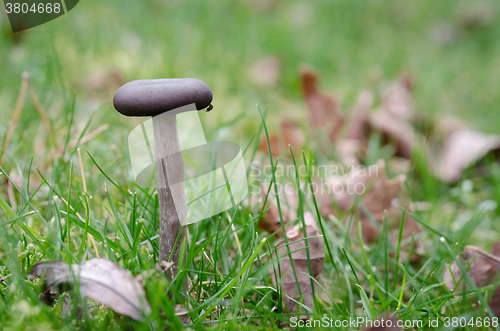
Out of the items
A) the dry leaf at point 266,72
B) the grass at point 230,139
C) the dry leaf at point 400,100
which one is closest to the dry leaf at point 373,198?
the grass at point 230,139

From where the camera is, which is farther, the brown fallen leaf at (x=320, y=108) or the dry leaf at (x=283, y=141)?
the brown fallen leaf at (x=320, y=108)

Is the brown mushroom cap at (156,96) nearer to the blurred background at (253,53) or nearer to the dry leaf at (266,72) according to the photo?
the blurred background at (253,53)

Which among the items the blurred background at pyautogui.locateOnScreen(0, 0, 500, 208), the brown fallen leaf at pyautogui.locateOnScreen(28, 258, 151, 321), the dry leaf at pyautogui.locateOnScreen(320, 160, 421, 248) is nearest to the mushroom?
the brown fallen leaf at pyautogui.locateOnScreen(28, 258, 151, 321)

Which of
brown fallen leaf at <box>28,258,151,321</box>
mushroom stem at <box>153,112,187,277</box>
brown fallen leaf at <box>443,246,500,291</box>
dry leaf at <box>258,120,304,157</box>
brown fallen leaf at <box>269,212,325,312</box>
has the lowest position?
brown fallen leaf at <box>443,246,500,291</box>

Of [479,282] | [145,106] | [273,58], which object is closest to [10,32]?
[273,58]

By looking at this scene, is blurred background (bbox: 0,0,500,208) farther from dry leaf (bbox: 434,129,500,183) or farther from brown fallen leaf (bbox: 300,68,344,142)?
dry leaf (bbox: 434,129,500,183)

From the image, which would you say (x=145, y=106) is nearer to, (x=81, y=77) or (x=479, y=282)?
(x=479, y=282)

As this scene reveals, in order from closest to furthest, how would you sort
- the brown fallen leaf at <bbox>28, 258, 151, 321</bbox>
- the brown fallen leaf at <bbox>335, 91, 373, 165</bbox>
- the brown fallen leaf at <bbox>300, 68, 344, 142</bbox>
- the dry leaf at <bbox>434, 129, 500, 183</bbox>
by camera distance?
the brown fallen leaf at <bbox>28, 258, 151, 321</bbox>
the dry leaf at <bbox>434, 129, 500, 183</bbox>
the brown fallen leaf at <bbox>335, 91, 373, 165</bbox>
the brown fallen leaf at <bbox>300, 68, 344, 142</bbox>
